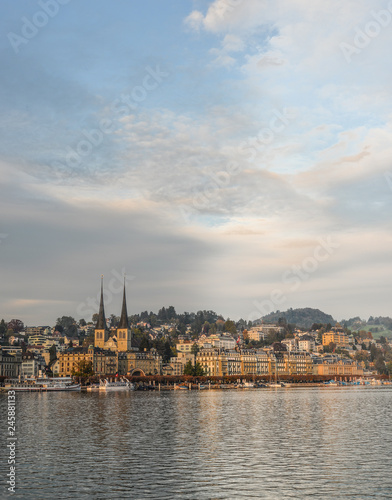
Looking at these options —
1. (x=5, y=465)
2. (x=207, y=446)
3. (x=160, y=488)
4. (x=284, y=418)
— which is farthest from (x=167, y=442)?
(x=284, y=418)

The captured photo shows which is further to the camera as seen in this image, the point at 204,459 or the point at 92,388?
the point at 92,388

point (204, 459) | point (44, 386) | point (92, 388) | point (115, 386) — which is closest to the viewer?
point (204, 459)

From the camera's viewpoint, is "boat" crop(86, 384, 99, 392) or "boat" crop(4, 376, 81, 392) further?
"boat" crop(86, 384, 99, 392)

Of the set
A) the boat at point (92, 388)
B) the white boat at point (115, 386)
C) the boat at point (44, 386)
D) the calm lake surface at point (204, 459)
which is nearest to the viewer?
the calm lake surface at point (204, 459)

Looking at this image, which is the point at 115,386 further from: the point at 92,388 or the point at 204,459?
the point at 204,459

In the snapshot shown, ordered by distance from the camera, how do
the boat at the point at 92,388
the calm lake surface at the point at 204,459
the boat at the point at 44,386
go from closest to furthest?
the calm lake surface at the point at 204,459
the boat at the point at 44,386
the boat at the point at 92,388

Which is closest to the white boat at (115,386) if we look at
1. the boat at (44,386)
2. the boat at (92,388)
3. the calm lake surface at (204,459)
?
the boat at (92,388)

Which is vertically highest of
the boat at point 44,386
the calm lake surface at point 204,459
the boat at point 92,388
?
the calm lake surface at point 204,459

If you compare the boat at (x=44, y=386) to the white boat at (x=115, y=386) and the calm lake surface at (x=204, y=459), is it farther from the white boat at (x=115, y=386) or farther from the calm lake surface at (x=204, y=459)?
the calm lake surface at (x=204, y=459)

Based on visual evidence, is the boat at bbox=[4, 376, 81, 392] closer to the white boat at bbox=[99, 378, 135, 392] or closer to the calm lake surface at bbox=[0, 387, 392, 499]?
the white boat at bbox=[99, 378, 135, 392]

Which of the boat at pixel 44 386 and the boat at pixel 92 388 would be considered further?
the boat at pixel 92 388


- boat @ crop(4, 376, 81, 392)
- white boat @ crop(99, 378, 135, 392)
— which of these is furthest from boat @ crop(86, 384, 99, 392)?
boat @ crop(4, 376, 81, 392)

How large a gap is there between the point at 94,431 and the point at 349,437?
21693mm

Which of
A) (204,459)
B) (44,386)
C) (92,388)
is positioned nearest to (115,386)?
(92,388)
